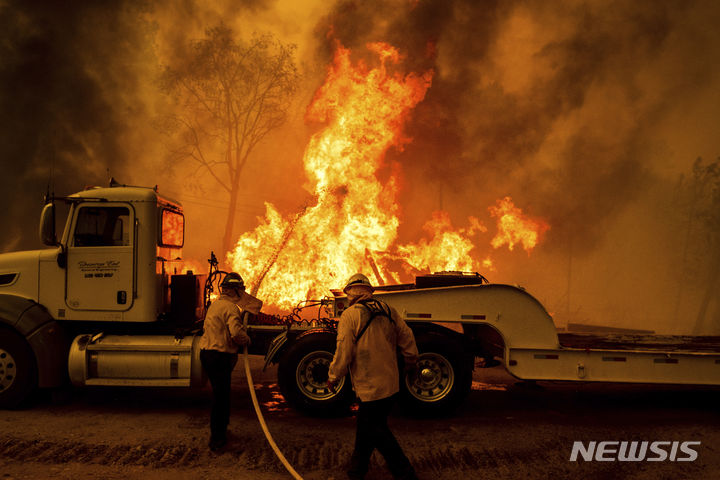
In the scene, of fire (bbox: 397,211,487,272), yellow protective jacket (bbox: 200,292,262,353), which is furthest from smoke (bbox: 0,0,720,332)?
yellow protective jacket (bbox: 200,292,262,353)

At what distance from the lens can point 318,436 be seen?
5.92m

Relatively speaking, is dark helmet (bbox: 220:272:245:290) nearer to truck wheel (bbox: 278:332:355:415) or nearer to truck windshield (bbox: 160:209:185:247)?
truck wheel (bbox: 278:332:355:415)

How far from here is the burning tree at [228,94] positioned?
86.8 feet

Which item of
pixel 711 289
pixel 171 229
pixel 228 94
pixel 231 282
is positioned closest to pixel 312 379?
pixel 231 282

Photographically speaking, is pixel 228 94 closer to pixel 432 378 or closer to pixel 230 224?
pixel 230 224

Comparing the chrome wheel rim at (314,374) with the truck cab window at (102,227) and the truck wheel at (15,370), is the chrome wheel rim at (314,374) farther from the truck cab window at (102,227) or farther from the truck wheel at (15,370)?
the truck wheel at (15,370)

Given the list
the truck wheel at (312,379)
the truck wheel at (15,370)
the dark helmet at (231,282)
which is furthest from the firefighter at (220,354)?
the truck wheel at (15,370)

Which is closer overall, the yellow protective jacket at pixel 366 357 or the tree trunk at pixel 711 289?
the yellow protective jacket at pixel 366 357

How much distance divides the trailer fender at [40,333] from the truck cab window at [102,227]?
3.65 ft

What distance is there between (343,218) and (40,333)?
9966 mm

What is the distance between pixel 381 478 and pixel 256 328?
317 cm

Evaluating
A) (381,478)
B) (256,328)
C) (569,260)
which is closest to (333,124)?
(256,328)

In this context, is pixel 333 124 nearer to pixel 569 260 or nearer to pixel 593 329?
pixel 593 329
